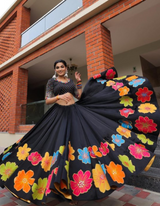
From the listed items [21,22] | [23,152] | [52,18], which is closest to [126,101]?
[23,152]

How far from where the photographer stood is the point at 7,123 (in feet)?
17.5

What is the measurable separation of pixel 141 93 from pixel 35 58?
417 cm

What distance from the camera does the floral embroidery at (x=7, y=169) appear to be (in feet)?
4.59

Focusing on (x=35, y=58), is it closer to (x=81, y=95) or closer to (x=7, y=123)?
(x=7, y=123)

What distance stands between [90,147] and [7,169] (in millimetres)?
945

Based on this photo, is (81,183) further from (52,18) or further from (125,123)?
(52,18)

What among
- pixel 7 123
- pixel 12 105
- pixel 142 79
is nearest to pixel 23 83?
pixel 12 105

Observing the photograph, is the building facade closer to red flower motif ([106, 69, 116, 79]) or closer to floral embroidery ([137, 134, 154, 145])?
red flower motif ([106, 69, 116, 79])

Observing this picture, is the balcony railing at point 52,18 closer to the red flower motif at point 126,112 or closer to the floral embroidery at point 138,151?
the red flower motif at point 126,112

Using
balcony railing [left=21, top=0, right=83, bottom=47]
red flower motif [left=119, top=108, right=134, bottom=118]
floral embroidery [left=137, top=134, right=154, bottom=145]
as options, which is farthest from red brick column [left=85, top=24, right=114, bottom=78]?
floral embroidery [left=137, top=134, right=154, bottom=145]

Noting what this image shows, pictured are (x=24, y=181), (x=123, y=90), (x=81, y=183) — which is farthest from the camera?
(x=123, y=90)

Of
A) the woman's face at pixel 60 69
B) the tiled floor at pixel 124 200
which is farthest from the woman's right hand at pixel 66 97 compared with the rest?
the tiled floor at pixel 124 200

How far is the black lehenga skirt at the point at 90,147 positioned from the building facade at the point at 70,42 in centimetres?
158

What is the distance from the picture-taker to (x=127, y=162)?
47.1 inches
